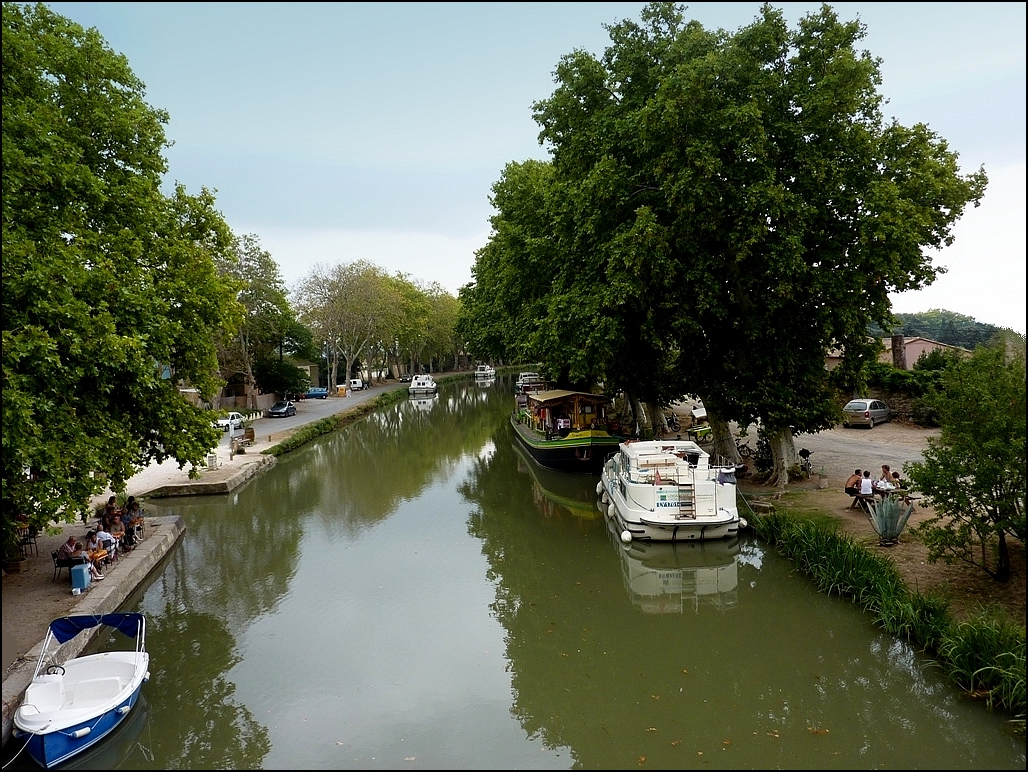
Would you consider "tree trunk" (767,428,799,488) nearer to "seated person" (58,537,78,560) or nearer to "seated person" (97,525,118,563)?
"seated person" (97,525,118,563)

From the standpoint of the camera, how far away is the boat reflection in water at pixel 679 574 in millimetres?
12492

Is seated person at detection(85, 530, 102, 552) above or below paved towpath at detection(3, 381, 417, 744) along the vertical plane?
above

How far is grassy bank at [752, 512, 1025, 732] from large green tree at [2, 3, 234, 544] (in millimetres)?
11580

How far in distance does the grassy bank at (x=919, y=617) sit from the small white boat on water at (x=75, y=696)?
10235mm

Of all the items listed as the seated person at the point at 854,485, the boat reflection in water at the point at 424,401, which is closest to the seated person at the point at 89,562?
the seated person at the point at 854,485

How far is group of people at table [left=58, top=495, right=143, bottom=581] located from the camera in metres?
13.1

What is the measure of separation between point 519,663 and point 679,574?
500 cm

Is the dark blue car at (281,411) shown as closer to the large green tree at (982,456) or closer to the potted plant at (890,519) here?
the potted plant at (890,519)

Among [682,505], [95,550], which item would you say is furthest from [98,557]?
[682,505]

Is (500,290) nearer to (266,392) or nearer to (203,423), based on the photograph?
(203,423)

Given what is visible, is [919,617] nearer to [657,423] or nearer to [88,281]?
[88,281]

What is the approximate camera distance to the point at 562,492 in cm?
2241

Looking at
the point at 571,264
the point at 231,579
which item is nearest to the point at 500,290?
the point at 571,264

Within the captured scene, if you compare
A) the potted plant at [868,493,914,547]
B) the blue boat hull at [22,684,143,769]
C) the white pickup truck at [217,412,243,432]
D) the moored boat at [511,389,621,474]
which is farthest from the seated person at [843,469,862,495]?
the white pickup truck at [217,412,243,432]
